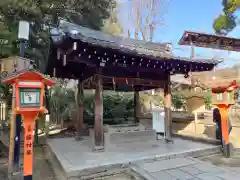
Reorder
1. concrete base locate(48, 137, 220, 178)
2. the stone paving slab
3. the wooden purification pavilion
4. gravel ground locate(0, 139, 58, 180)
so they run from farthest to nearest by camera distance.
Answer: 1. the wooden purification pavilion
2. gravel ground locate(0, 139, 58, 180)
3. concrete base locate(48, 137, 220, 178)
4. the stone paving slab

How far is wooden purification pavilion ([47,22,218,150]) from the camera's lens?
14.8 feet

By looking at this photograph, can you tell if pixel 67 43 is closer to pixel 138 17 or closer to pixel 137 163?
pixel 137 163

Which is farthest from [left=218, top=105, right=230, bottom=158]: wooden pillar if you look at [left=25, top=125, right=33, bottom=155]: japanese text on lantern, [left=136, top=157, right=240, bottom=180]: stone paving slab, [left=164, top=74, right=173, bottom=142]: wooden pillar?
[left=25, top=125, right=33, bottom=155]: japanese text on lantern

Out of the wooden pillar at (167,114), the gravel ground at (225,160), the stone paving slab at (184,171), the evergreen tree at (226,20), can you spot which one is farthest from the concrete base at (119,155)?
the evergreen tree at (226,20)

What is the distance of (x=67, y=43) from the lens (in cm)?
437

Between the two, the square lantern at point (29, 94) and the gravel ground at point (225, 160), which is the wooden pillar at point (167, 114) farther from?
the square lantern at point (29, 94)

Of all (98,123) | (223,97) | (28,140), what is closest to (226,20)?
(223,97)

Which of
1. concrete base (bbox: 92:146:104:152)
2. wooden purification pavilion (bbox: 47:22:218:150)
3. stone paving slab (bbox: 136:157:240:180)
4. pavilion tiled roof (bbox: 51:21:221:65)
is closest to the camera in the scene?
stone paving slab (bbox: 136:157:240:180)

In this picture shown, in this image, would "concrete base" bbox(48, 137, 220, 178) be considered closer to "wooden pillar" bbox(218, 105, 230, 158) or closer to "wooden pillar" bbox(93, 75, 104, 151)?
"wooden pillar" bbox(93, 75, 104, 151)

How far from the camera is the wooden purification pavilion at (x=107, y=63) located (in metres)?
4.52

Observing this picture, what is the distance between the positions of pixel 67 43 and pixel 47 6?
15.2 ft

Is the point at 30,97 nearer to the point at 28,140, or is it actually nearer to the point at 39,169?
the point at 28,140

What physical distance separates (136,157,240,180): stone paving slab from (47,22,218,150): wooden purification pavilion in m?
1.74

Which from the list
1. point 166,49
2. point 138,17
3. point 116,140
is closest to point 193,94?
point 166,49
